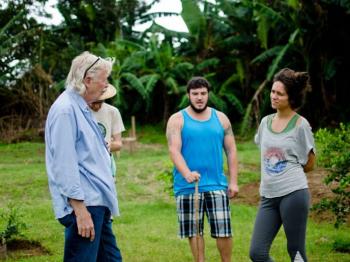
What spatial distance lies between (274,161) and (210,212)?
101cm

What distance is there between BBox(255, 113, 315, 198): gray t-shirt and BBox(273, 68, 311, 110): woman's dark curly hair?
17cm

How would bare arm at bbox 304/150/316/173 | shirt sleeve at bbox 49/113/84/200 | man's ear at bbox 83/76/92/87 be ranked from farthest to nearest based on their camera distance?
bare arm at bbox 304/150/316/173, man's ear at bbox 83/76/92/87, shirt sleeve at bbox 49/113/84/200

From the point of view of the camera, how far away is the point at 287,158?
4562 mm

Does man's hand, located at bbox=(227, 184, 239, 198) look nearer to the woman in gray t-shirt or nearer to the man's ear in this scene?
the woman in gray t-shirt

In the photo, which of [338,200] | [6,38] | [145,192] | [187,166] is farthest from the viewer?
[6,38]

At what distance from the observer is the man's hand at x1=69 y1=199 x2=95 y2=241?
343 centimetres

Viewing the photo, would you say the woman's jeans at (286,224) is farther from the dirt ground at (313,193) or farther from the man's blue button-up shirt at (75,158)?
the dirt ground at (313,193)

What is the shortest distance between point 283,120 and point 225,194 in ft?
3.44

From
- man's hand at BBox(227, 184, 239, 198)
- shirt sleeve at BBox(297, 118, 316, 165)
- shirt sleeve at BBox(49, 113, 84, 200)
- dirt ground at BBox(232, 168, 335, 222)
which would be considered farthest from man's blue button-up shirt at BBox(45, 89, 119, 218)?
dirt ground at BBox(232, 168, 335, 222)

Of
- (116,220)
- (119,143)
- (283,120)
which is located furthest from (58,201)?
(116,220)

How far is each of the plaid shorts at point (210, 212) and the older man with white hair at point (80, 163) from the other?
1706 mm

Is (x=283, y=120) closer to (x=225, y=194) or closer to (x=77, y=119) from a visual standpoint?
(x=225, y=194)

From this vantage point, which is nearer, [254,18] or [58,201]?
[58,201]

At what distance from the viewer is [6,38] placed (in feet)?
65.4
